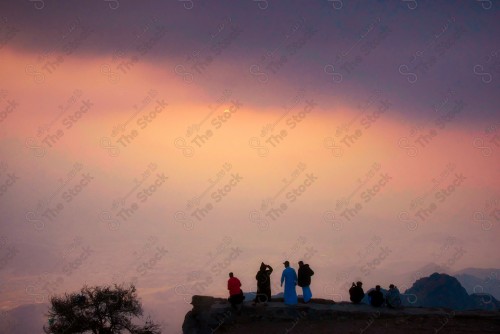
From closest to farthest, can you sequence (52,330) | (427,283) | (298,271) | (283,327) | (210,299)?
(283,327), (298,271), (210,299), (52,330), (427,283)

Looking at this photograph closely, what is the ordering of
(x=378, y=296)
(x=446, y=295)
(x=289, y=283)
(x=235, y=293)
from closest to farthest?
(x=235, y=293)
(x=378, y=296)
(x=289, y=283)
(x=446, y=295)

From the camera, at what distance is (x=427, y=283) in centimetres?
13438

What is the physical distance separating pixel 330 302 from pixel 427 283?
128253 millimetres

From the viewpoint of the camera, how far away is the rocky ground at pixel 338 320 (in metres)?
18.5

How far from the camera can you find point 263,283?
73.2ft

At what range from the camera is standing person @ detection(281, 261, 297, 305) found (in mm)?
21688

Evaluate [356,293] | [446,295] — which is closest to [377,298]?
[356,293]

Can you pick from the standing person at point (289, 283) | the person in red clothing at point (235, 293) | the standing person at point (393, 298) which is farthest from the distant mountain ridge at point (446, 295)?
the person in red clothing at point (235, 293)

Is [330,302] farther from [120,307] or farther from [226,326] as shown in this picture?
[120,307]

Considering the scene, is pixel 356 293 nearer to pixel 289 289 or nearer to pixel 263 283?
pixel 289 289

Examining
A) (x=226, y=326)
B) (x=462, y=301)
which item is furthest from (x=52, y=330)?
(x=462, y=301)

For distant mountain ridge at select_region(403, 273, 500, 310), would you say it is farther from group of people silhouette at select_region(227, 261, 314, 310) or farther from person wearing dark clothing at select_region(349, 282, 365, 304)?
group of people silhouette at select_region(227, 261, 314, 310)

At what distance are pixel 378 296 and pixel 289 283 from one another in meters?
4.90

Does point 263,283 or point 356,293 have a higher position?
point 263,283
